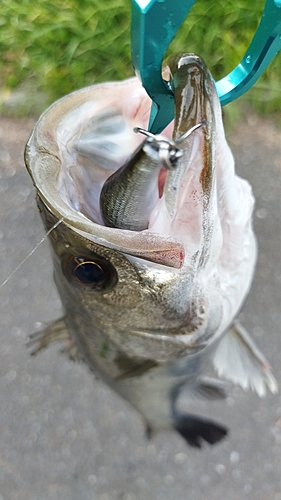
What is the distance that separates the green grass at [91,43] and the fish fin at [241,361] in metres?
1.23

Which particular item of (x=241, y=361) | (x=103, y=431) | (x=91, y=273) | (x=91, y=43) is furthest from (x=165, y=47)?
(x=91, y=43)

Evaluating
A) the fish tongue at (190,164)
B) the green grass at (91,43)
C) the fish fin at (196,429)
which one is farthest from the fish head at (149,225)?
the green grass at (91,43)

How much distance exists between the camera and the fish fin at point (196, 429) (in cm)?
145

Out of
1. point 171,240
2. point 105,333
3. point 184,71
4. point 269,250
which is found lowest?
point 269,250

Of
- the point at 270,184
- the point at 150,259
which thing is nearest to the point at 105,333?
the point at 150,259

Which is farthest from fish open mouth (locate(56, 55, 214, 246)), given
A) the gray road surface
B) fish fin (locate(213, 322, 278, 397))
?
the gray road surface

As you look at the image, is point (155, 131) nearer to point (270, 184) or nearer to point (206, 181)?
point (206, 181)

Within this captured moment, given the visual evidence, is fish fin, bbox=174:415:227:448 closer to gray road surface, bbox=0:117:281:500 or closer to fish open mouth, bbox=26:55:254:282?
gray road surface, bbox=0:117:281:500

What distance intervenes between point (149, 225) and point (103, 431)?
134cm

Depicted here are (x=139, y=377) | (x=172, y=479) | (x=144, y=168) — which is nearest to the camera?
(x=144, y=168)

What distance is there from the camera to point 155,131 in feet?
2.55

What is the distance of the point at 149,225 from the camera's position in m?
0.79

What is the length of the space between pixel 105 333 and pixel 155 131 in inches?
17.8

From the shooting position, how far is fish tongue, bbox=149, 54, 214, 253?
65 centimetres
